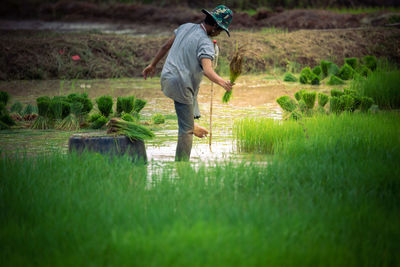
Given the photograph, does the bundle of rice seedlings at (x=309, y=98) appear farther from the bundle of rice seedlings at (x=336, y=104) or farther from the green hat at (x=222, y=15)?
the green hat at (x=222, y=15)

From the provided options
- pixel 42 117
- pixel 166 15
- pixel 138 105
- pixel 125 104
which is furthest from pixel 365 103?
pixel 166 15

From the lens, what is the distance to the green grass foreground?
277 cm

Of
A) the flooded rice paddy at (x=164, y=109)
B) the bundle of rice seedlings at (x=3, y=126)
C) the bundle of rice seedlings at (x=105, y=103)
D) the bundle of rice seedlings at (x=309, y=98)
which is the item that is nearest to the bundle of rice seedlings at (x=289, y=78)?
the flooded rice paddy at (x=164, y=109)

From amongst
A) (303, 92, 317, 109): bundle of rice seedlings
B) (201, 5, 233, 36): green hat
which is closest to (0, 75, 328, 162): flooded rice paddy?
(303, 92, 317, 109): bundle of rice seedlings

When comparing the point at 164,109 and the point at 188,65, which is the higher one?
the point at 188,65

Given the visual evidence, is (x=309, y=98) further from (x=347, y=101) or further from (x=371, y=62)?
(x=371, y=62)

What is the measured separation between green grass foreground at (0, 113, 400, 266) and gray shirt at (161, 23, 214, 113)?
699 mm

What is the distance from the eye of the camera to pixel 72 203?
139 inches

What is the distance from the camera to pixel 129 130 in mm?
4914

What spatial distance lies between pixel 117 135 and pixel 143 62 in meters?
8.73

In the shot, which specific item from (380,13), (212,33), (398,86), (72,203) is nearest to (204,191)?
(72,203)

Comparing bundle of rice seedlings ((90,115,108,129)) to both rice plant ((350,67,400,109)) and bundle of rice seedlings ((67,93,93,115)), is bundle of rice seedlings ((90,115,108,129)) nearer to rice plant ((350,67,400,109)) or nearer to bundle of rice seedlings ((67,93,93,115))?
bundle of rice seedlings ((67,93,93,115))

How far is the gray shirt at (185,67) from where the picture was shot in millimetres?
4996

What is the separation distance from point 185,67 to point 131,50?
9049mm
